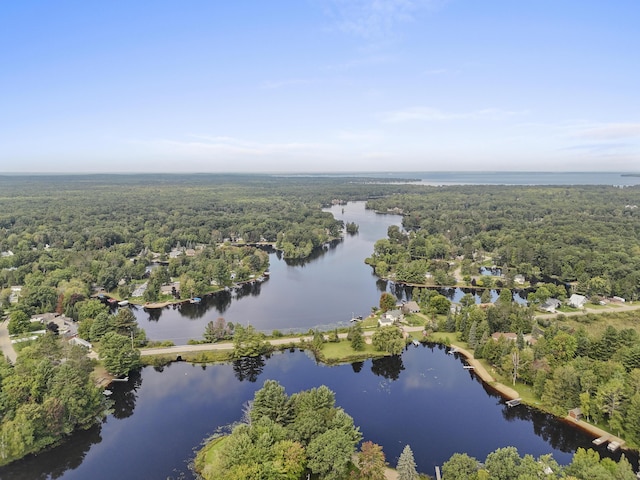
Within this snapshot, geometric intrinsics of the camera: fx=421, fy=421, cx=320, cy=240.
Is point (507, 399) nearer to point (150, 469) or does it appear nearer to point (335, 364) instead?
point (335, 364)

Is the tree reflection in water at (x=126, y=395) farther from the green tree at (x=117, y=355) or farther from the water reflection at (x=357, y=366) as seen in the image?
the water reflection at (x=357, y=366)

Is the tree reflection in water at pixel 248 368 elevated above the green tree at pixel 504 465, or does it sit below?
below

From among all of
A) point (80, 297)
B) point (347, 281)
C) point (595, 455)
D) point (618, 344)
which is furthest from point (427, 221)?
point (595, 455)

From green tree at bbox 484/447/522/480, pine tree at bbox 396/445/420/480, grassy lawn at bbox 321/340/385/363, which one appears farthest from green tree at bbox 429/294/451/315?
pine tree at bbox 396/445/420/480

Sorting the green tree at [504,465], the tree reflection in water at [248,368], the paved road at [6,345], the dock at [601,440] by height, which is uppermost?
the green tree at [504,465]

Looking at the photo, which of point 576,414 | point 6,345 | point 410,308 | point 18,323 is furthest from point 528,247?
point 6,345

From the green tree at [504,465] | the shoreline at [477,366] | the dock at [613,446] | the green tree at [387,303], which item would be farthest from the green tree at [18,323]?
the dock at [613,446]
